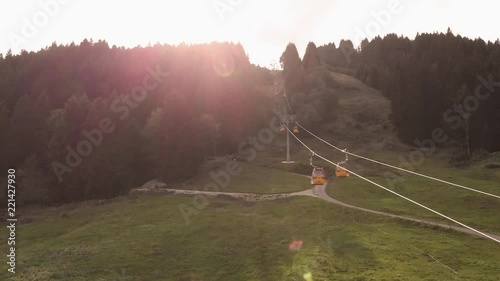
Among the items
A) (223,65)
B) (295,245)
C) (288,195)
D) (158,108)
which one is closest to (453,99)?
(288,195)

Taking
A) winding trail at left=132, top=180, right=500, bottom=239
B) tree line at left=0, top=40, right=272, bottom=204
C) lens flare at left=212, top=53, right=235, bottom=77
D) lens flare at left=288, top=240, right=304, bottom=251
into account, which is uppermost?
lens flare at left=212, top=53, right=235, bottom=77

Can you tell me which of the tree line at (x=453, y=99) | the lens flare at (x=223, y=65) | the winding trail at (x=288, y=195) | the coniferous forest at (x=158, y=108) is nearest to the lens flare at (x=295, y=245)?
the winding trail at (x=288, y=195)

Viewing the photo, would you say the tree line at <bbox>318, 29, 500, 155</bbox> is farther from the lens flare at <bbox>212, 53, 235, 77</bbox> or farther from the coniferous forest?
the lens flare at <bbox>212, 53, 235, 77</bbox>

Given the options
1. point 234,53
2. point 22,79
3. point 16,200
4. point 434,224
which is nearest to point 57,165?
point 16,200

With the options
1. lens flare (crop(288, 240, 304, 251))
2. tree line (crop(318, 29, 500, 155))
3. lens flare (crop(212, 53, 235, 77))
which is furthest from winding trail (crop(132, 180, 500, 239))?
lens flare (crop(212, 53, 235, 77))

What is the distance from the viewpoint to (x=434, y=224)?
51938mm

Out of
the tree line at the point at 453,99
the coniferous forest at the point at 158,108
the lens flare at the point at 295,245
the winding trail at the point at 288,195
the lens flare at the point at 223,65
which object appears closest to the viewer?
the lens flare at the point at 295,245

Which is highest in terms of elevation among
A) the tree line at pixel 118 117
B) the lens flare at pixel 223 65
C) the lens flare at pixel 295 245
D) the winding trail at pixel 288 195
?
the lens flare at pixel 223 65

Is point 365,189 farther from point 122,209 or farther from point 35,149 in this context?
point 35,149

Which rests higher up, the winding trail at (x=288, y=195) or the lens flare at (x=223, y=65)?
the lens flare at (x=223, y=65)

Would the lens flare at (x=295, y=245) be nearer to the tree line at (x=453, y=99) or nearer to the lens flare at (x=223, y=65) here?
the tree line at (x=453, y=99)

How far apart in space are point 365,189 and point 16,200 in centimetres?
7143

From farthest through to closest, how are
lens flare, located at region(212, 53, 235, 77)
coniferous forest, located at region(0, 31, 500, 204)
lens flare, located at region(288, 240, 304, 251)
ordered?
lens flare, located at region(212, 53, 235, 77), coniferous forest, located at region(0, 31, 500, 204), lens flare, located at region(288, 240, 304, 251)

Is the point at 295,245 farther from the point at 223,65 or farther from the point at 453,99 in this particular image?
the point at 223,65
